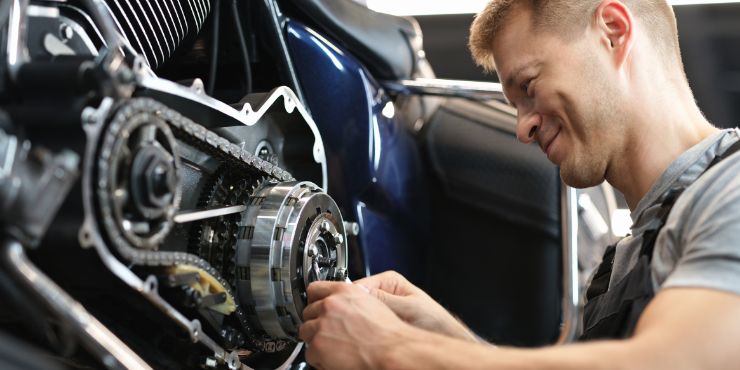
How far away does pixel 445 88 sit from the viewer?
4.96 feet

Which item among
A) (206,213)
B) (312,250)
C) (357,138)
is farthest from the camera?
(357,138)

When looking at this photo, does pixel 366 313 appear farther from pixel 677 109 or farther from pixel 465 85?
pixel 465 85

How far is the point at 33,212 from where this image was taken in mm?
653

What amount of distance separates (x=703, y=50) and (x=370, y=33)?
2070 mm

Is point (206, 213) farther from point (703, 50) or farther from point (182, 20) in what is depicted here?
point (703, 50)

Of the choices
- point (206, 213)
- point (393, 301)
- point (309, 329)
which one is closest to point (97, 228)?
point (206, 213)

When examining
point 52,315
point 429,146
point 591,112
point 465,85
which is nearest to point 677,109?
point 591,112

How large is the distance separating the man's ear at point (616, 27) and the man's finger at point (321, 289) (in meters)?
0.47

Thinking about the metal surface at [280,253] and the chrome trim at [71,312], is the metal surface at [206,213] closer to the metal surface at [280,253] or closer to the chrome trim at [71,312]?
the metal surface at [280,253]

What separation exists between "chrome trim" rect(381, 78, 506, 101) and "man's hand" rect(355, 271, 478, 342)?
0.47 m

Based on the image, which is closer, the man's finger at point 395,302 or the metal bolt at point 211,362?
the metal bolt at point 211,362

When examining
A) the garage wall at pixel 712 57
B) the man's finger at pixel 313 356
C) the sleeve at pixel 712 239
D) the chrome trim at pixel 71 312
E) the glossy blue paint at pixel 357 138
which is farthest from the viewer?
the garage wall at pixel 712 57

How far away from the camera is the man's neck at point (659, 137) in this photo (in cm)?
108

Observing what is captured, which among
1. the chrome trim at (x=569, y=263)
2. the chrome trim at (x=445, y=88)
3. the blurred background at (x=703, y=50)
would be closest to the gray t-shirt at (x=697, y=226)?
the chrome trim at (x=569, y=263)
